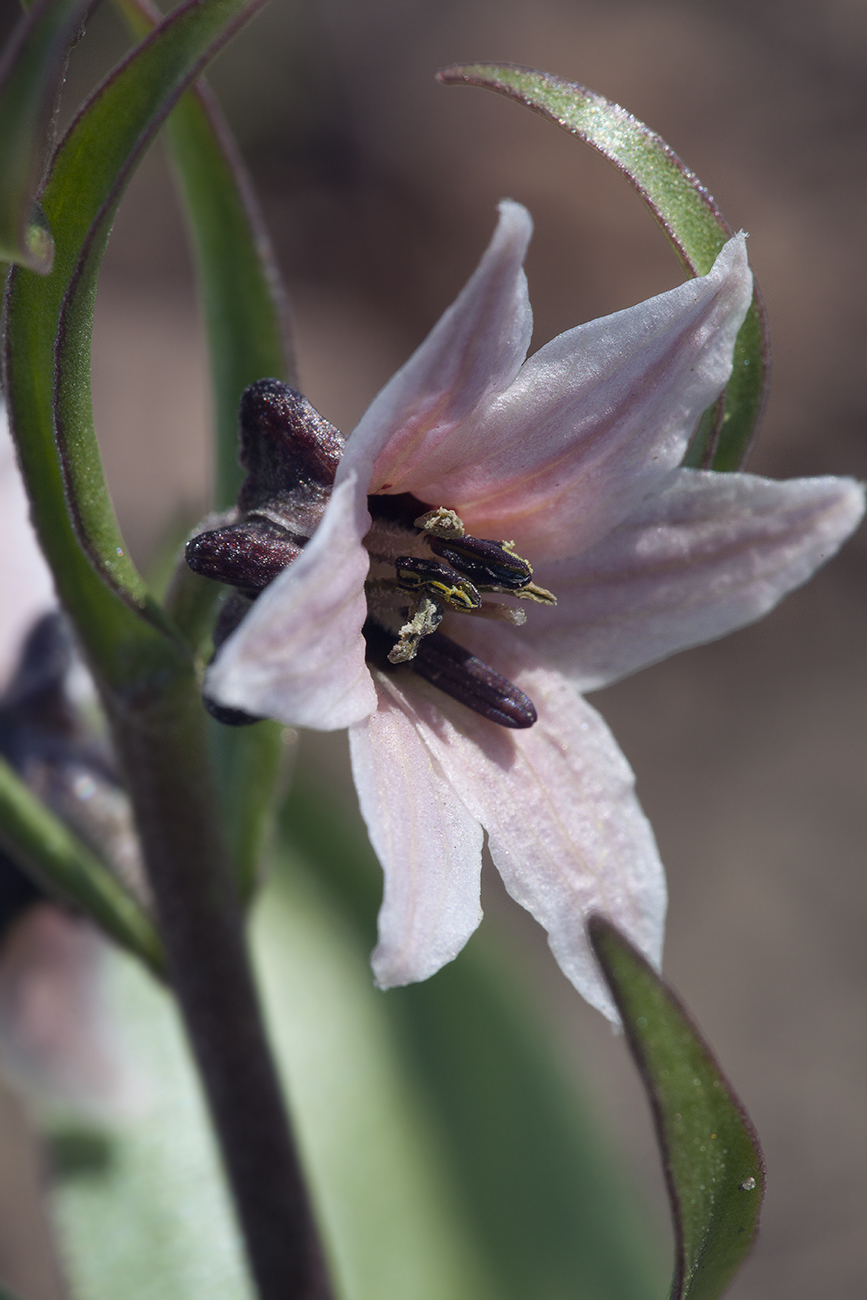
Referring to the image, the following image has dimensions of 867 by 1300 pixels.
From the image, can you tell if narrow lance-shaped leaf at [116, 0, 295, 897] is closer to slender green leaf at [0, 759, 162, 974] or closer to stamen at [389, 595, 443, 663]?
slender green leaf at [0, 759, 162, 974]

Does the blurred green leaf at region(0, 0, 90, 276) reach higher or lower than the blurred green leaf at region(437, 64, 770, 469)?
lower

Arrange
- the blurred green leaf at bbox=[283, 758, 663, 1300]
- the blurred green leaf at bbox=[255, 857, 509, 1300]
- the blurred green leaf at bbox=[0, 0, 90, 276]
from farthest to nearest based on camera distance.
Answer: the blurred green leaf at bbox=[283, 758, 663, 1300] → the blurred green leaf at bbox=[255, 857, 509, 1300] → the blurred green leaf at bbox=[0, 0, 90, 276]

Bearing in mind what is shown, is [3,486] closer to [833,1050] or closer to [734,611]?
[734,611]

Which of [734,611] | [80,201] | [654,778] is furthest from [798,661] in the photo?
[80,201]

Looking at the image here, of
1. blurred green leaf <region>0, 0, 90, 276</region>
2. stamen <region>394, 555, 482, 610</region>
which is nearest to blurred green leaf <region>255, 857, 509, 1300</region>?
stamen <region>394, 555, 482, 610</region>

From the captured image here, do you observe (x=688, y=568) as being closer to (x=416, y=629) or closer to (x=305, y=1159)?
(x=416, y=629)
